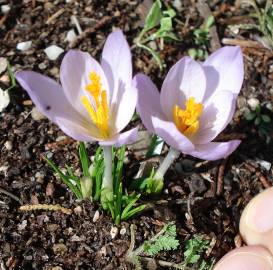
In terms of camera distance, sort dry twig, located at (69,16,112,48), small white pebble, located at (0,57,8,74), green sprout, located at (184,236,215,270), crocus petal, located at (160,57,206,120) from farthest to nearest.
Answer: dry twig, located at (69,16,112,48), small white pebble, located at (0,57,8,74), green sprout, located at (184,236,215,270), crocus petal, located at (160,57,206,120)

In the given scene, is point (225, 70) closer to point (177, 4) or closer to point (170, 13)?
point (170, 13)

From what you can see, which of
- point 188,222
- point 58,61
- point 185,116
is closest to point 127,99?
point 185,116

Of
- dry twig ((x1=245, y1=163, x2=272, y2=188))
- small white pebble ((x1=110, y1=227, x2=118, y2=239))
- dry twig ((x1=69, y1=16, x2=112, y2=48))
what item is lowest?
dry twig ((x1=245, y1=163, x2=272, y2=188))

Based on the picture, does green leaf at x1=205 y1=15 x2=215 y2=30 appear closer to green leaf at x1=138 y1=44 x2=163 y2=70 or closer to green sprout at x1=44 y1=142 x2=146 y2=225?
green leaf at x1=138 y1=44 x2=163 y2=70

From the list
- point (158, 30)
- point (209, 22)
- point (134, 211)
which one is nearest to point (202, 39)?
point (209, 22)

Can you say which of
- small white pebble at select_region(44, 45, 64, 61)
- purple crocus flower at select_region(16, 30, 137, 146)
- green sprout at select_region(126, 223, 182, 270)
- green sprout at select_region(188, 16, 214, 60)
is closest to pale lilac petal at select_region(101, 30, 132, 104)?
purple crocus flower at select_region(16, 30, 137, 146)

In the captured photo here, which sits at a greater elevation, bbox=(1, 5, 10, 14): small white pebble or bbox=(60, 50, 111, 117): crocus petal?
bbox=(60, 50, 111, 117): crocus petal
